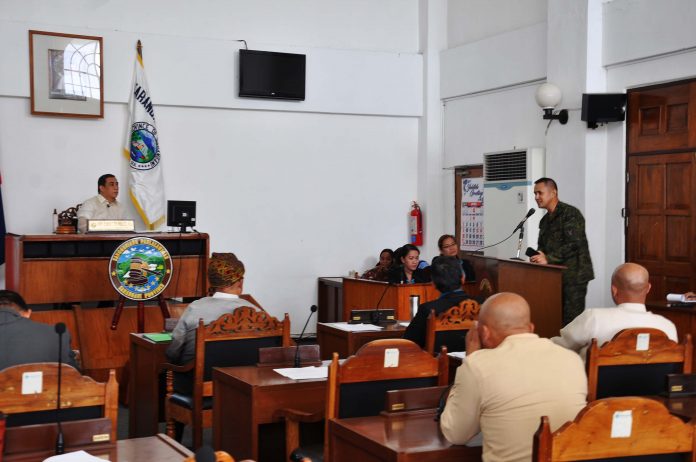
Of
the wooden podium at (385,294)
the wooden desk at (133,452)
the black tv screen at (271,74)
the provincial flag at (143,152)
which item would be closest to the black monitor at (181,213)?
the provincial flag at (143,152)

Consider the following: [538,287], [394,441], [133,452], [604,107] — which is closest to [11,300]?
[133,452]

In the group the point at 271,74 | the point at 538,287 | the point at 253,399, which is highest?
the point at 271,74

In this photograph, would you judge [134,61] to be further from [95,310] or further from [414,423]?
[414,423]

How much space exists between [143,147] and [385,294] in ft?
11.3

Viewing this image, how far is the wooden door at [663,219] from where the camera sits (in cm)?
717

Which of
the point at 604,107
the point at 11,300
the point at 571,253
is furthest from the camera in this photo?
the point at 604,107

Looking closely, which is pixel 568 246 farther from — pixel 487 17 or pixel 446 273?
pixel 487 17

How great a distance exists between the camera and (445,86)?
1062cm

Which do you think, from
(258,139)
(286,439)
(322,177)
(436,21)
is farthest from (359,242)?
(286,439)

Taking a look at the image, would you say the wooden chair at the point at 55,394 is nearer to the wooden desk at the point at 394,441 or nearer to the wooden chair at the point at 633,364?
the wooden desk at the point at 394,441

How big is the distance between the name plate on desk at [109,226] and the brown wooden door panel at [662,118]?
449 centimetres

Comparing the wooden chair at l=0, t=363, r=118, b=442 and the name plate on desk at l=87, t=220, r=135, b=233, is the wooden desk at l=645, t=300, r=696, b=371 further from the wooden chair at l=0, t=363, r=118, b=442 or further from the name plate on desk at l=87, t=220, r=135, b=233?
the name plate on desk at l=87, t=220, r=135, b=233

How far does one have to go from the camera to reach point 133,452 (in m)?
2.77

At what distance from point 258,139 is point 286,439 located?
6542mm
